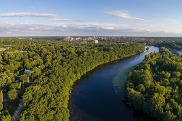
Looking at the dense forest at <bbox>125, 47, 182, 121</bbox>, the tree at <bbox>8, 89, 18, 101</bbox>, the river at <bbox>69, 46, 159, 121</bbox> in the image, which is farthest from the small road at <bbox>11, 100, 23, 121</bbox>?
the dense forest at <bbox>125, 47, 182, 121</bbox>

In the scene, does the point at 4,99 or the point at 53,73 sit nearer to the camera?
the point at 4,99

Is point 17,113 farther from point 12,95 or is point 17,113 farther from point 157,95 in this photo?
point 157,95

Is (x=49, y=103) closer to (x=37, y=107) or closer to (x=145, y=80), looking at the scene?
(x=37, y=107)

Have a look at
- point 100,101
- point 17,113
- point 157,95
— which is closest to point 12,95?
point 17,113

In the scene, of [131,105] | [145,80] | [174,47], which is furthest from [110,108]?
[174,47]

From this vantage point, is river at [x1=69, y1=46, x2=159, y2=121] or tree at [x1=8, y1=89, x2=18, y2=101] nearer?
river at [x1=69, y1=46, x2=159, y2=121]

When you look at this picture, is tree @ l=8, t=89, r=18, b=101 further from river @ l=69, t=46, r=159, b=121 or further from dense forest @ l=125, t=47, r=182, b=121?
dense forest @ l=125, t=47, r=182, b=121

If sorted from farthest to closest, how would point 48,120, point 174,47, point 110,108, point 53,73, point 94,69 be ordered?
point 174,47 < point 94,69 < point 53,73 < point 110,108 < point 48,120

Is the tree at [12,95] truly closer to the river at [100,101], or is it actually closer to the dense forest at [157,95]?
the river at [100,101]
